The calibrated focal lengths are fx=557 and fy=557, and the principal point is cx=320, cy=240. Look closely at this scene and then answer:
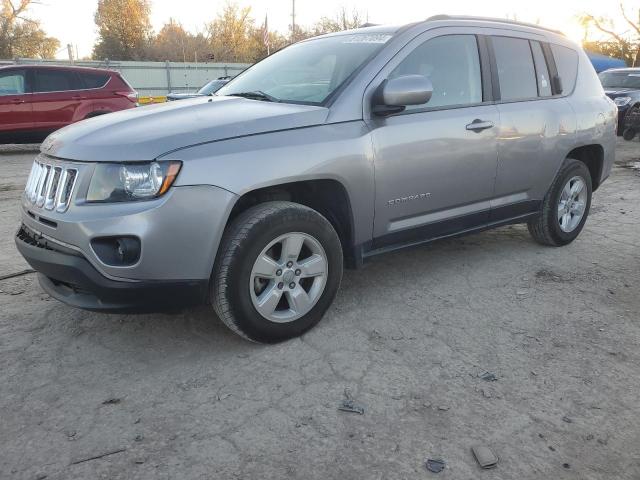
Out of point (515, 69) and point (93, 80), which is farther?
point (93, 80)

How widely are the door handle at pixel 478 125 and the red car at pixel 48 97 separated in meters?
9.18

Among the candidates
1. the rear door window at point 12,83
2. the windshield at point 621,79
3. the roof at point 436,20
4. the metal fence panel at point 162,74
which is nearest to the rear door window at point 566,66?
the roof at point 436,20

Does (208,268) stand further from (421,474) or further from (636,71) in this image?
(636,71)

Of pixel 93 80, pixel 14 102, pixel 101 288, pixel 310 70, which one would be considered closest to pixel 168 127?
pixel 101 288

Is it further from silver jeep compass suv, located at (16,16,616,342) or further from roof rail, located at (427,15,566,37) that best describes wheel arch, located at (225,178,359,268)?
roof rail, located at (427,15,566,37)

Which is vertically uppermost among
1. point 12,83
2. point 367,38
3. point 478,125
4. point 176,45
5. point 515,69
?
point 176,45

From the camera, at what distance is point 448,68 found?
3.73 metres

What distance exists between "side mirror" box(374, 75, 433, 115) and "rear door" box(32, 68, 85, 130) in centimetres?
928

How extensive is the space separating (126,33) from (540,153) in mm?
46698

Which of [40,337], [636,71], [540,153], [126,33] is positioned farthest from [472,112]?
[126,33]

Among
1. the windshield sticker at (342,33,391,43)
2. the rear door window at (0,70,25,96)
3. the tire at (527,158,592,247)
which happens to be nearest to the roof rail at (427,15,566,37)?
the windshield sticker at (342,33,391,43)

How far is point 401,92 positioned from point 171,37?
167 ft

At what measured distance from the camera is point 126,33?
147ft

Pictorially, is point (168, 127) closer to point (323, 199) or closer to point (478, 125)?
point (323, 199)
